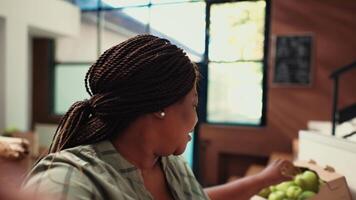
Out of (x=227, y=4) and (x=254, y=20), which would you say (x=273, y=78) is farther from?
(x=227, y=4)

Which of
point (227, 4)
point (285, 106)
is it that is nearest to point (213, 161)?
point (285, 106)

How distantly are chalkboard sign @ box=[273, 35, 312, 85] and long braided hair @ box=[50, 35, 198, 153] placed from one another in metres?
3.68

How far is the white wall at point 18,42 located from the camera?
149 inches

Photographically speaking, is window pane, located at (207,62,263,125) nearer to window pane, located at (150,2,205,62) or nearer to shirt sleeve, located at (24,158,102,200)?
window pane, located at (150,2,205,62)

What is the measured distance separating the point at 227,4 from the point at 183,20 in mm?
623

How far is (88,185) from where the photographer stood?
2.30 feet

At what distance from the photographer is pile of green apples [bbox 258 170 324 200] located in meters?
1.04

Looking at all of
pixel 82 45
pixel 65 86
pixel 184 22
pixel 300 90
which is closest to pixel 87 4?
pixel 82 45

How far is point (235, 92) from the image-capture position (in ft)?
14.6

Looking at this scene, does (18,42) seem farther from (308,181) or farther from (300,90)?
(308,181)

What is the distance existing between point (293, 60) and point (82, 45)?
3.17 meters

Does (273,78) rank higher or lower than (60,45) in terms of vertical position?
lower

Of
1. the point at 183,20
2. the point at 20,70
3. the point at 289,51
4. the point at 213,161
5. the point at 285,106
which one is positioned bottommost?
the point at 213,161

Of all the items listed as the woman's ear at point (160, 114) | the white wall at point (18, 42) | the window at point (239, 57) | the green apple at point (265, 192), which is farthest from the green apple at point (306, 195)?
the white wall at point (18, 42)
